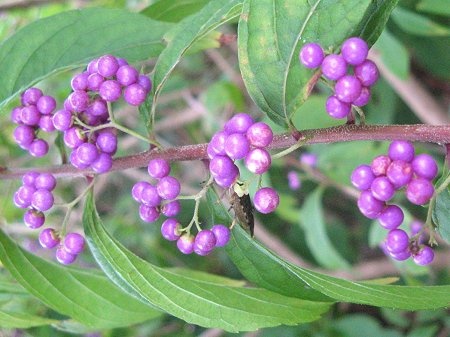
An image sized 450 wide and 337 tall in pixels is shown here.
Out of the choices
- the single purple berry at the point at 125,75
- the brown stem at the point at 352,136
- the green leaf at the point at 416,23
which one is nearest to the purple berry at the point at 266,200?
the brown stem at the point at 352,136

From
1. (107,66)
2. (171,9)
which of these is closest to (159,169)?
(107,66)

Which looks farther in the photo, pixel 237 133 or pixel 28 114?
pixel 28 114

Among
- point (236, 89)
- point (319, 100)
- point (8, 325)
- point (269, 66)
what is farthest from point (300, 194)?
point (269, 66)

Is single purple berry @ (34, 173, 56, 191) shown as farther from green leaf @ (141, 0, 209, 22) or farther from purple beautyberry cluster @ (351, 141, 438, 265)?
purple beautyberry cluster @ (351, 141, 438, 265)

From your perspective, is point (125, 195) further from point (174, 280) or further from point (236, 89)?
point (174, 280)

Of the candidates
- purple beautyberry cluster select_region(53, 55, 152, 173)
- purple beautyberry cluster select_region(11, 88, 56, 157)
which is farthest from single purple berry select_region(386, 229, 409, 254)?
purple beautyberry cluster select_region(11, 88, 56, 157)

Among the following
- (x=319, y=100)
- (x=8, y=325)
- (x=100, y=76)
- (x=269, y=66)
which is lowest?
(x=319, y=100)
